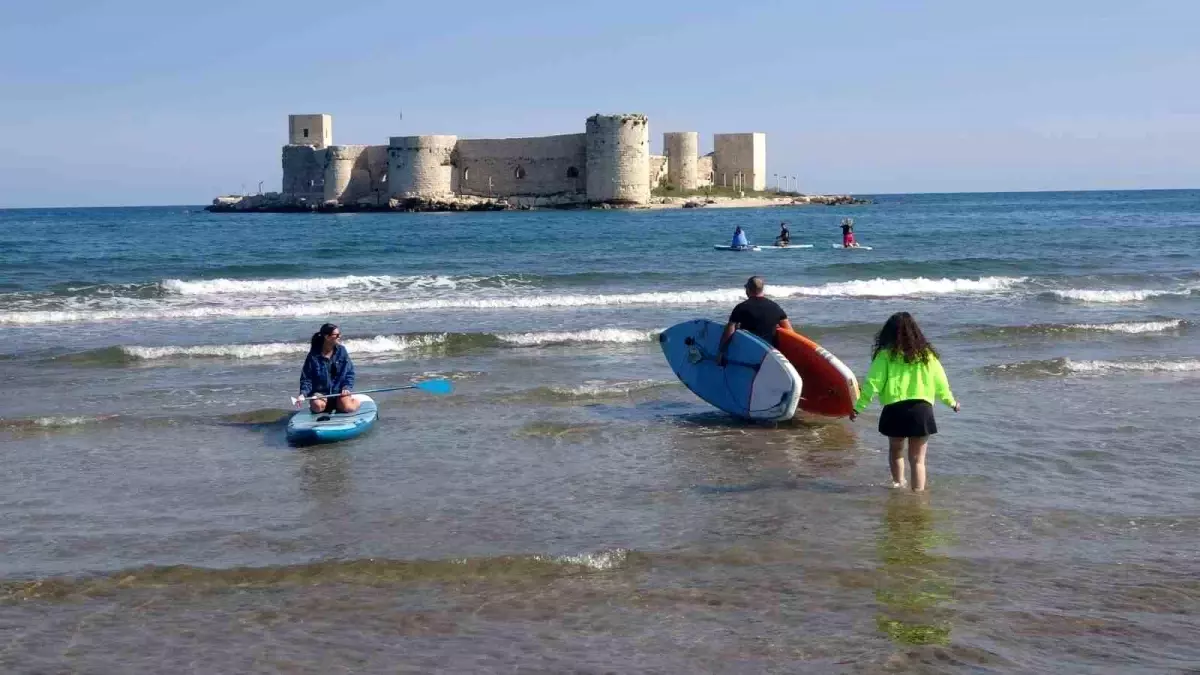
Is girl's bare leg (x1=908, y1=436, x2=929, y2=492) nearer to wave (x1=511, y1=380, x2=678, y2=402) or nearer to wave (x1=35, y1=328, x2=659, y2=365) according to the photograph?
wave (x1=511, y1=380, x2=678, y2=402)

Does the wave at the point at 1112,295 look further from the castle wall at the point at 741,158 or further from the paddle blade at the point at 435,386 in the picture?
the castle wall at the point at 741,158

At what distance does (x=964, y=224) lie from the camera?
4750 cm

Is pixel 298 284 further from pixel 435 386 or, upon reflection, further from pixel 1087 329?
pixel 1087 329

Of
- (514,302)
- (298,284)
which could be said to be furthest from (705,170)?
(514,302)

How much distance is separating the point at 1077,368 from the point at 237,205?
7457 centimetres

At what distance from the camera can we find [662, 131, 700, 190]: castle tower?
233 feet

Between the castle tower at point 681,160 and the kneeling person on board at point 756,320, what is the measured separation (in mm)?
62337

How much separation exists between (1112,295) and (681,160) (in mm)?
53963

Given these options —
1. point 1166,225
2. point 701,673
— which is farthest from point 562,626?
point 1166,225

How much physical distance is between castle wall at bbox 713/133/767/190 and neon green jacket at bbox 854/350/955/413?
6933 cm

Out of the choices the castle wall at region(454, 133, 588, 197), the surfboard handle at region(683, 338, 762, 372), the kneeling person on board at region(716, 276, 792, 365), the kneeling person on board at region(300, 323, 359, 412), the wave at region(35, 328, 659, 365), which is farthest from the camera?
the castle wall at region(454, 133, 588, 197)

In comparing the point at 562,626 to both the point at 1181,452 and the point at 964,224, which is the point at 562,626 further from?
the point at 964,224

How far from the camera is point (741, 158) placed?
7538 cm

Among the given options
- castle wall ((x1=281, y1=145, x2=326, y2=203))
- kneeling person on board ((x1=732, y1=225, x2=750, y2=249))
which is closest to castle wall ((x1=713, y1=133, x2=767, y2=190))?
castle wall ((x1=281, y1=145, x2=326, y2=203))
